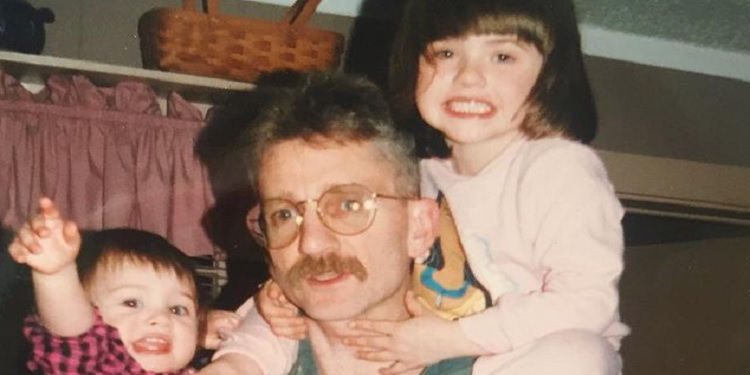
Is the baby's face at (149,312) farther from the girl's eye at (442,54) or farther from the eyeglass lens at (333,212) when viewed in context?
the girl's eye at (442,54)

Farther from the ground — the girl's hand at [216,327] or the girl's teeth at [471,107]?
the girl's teeth at [471,107]

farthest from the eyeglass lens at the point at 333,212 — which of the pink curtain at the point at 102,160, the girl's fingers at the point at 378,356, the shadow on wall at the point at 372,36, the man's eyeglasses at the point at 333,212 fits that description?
the shadow on wall at the point at 372,36

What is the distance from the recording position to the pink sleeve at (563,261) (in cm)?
69

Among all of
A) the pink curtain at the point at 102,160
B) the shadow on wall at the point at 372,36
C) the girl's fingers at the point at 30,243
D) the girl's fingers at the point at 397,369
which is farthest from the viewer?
the shadow on wall at the point at 372,36

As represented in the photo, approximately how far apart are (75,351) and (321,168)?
0.23 m

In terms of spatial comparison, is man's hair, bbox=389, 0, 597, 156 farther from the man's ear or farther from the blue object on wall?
the blue object on wall

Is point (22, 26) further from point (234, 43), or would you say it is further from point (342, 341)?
point (342, 341)

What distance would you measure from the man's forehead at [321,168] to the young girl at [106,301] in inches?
5.4

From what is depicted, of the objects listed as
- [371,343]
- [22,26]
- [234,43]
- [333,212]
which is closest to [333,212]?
[333,212]

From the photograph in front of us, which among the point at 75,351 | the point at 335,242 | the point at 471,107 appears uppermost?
the point at 471,107

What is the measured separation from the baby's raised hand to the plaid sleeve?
0.23 ft

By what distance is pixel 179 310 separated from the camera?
31.3 inches

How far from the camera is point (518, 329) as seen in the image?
70 centimetres

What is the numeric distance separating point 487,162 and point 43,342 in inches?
15.0
